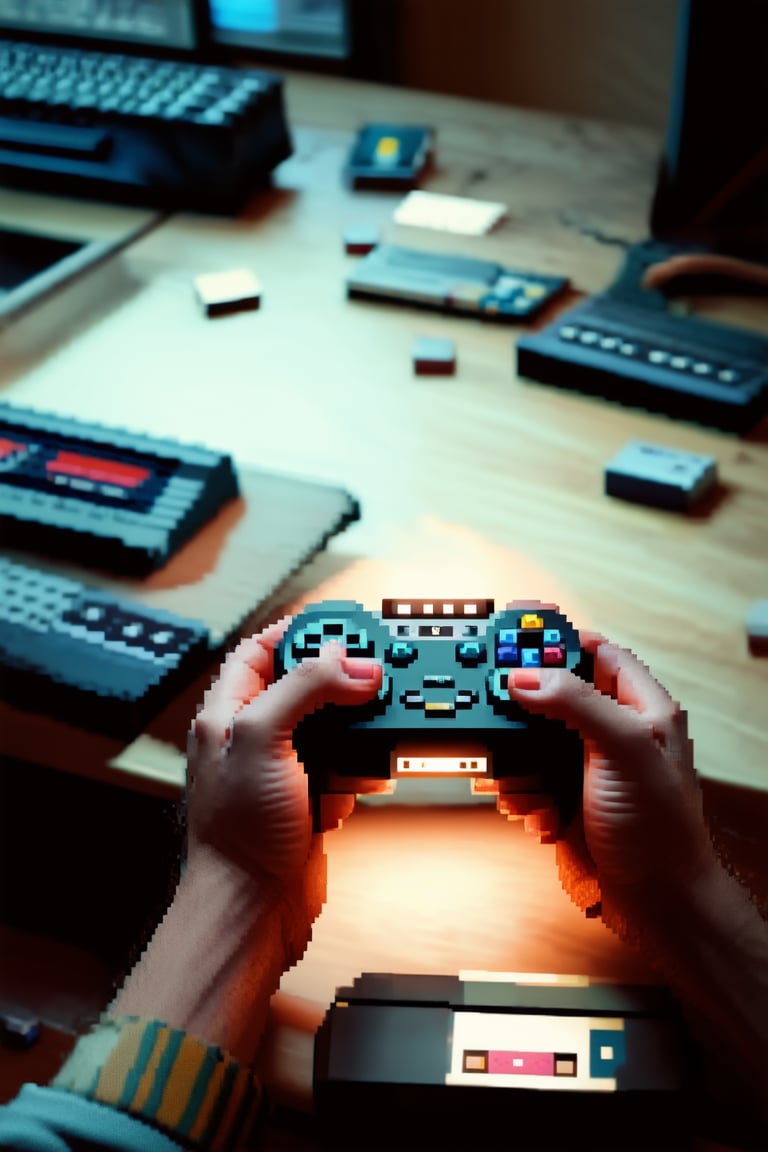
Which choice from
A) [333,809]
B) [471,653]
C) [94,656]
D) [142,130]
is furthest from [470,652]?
[142,130]

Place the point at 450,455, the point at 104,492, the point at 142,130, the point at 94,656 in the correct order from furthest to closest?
1. the point at 142,130
2. the point at 450,455
3. the point at 104,492
4. the point at 94,656

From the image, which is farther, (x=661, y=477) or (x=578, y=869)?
(x=661, y=477)

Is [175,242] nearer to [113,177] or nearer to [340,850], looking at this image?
[113,177]

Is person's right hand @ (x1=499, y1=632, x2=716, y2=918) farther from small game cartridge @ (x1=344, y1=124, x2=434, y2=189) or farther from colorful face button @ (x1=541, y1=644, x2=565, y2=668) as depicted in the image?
small game cartridge @ (x1=344, y1=124, x2=434, y2=189)

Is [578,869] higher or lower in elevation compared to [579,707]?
lower

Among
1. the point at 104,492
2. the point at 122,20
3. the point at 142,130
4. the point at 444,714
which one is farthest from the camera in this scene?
the point at 122,20

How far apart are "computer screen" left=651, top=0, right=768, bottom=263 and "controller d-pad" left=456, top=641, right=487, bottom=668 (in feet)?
2.02

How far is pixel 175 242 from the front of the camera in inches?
49.1

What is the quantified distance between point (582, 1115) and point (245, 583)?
0.39 m

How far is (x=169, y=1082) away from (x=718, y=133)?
92 cm

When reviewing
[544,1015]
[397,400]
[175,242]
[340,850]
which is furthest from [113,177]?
[544,1015]

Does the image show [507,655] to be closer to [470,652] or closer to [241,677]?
[470,652]

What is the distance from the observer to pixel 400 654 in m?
0.66

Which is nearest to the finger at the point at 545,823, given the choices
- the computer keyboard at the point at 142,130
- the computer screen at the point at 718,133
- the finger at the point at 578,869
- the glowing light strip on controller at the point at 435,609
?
the finger at the point at 578,869
